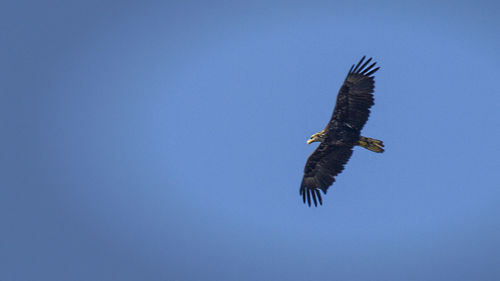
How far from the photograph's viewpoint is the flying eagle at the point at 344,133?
Answer: 2003 centimetres

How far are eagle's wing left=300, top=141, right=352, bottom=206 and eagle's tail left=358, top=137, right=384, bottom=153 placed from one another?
682 millimetres

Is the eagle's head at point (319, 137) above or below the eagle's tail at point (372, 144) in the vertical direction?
above

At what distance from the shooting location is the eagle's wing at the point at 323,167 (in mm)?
21375

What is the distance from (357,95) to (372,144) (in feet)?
5.69

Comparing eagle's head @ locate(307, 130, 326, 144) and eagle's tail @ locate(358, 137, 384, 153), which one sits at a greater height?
eagle's head @ locate(307, 130, 326, 144)

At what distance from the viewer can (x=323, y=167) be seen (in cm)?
2189

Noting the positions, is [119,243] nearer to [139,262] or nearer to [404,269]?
[139,262]

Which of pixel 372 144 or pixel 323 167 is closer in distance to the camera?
pixel 372 144

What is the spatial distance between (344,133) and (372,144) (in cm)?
98

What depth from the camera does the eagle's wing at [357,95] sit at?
65.5 ft

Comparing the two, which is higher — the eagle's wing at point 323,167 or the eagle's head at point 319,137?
the eagle's head at point 319,137

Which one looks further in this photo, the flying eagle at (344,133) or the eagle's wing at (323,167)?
the eagle's wing at (323,167)

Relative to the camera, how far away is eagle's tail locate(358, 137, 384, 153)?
66.8 ft

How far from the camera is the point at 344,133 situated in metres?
20.6
